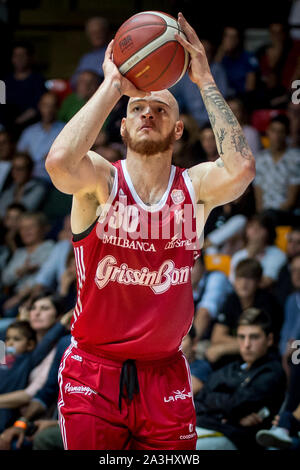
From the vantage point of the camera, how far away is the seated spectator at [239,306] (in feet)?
20.8

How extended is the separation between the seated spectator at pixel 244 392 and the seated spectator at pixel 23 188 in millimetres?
3636

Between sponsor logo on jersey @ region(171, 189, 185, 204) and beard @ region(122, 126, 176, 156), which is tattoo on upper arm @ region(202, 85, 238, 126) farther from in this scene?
sponsor logo on jersey @ region(171, 189, 185, 204)

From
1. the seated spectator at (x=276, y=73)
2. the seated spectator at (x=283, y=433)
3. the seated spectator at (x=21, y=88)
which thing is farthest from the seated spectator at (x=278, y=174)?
the seated spectator at (x=21, y=88)

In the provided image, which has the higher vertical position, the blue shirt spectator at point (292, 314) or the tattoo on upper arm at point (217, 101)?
the tattoo on upper arm at point (217, 101)

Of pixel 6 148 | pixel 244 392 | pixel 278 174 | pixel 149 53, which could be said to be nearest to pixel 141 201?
pixel 149 53

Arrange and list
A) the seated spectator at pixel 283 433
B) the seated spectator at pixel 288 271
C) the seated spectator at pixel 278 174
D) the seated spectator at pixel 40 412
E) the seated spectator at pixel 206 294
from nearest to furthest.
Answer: the seated spectator at pixel 283 433
the seated spectator at pixel 40 412
the seated spectator at pixel 206 294
the seated spectator at pixel 288 271
the seated spectator at pixel 278 174

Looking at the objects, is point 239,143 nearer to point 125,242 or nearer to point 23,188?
point 125,242

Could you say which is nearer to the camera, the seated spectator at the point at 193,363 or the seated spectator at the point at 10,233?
the seated spectator at the point at 193,363

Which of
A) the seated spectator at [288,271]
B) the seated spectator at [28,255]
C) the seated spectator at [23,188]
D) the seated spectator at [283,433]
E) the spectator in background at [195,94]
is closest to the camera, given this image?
the seated spectator at [283,433]

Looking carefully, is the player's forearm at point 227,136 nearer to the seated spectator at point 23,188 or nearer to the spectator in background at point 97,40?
the seated spectator at point 23,188

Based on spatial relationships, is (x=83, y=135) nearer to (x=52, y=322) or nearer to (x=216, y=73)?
(x=52, y=322)

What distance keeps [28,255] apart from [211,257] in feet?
6.80

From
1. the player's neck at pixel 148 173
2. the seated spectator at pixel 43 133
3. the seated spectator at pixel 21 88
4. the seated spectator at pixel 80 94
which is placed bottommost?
→ the player's neck at pixel 148 173
